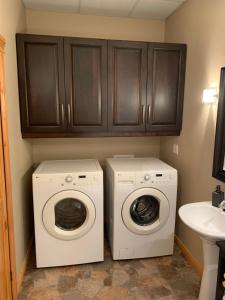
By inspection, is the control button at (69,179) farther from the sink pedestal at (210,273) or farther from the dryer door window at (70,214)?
the sink pedestal at (210,273)

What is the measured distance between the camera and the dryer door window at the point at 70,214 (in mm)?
2367

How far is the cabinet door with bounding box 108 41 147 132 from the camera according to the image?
95.7 inches

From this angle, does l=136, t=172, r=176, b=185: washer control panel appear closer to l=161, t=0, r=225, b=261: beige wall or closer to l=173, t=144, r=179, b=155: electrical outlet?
l=161, t=0, r=225, b=261: beige wall

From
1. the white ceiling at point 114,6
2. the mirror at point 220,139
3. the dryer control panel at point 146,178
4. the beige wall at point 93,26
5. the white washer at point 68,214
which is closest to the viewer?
the mirror at point 220,139

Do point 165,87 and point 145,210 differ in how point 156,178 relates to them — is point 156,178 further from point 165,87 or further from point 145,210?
point 165,87

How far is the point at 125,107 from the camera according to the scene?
2.54m

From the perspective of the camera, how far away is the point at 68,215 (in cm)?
242

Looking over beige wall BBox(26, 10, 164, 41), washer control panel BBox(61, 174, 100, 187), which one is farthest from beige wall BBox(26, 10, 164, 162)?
washer control panel BBox(61, 174, 100, 187)

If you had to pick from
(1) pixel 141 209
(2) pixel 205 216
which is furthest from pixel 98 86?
(2) pixel 205 216

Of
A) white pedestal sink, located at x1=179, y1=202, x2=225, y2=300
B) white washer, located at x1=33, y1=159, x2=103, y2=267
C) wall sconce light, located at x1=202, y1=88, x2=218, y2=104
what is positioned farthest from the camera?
white washer, located at x1=33, y1=159, x2=103, y2=267

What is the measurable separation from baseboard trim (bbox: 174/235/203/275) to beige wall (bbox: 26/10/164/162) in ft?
3.87

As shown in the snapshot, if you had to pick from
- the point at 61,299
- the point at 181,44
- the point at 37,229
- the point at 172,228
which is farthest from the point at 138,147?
the point at 61,299

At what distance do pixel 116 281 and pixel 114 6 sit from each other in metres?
2.87

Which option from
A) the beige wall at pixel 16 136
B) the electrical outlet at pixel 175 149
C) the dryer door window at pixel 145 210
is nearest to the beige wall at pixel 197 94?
the electrical outlet at pixel 175 149
